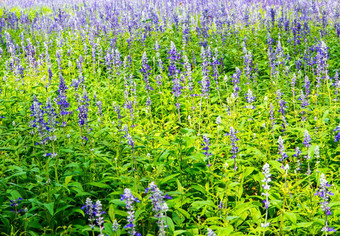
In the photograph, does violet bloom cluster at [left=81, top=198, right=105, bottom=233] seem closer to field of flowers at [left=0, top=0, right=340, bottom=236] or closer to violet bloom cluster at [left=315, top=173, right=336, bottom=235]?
field of flowers at [left=0, top=0, right=340, bottom=236]

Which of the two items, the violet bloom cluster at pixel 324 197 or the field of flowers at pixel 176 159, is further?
the field of flowers at pixel 176 159

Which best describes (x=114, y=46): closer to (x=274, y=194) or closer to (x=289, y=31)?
(x=289, y=31)

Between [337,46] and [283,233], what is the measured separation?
22.6 ft

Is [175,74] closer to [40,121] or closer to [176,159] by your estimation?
[176,159]

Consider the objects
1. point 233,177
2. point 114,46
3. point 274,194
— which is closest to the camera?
point 274,194

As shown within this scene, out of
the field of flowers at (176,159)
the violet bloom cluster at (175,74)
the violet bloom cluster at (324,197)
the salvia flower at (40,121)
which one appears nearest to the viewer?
the violet bloom cluster at (324,197)

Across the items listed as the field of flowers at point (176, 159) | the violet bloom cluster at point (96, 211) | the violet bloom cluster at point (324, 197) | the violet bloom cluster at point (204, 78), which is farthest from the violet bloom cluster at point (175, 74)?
the violet bloom cluster at point (324, 197)

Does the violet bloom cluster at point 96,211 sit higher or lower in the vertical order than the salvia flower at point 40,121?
lower

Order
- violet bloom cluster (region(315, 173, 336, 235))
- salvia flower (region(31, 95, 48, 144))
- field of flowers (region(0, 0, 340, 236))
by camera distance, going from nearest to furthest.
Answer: violet bloom cluster (region(315, 173, 336, 235))
field of flowers (region(0, 0, 340, 236))
salvia flower (region(31, 95, 48, 144))

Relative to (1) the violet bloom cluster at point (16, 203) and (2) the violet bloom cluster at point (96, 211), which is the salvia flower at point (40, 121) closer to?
(1) the violet bloom cluster at point (16, 203)

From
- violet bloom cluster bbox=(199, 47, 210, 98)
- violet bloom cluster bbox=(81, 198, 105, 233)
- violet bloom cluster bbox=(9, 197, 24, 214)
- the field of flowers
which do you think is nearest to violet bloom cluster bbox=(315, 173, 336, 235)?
the field of flowers

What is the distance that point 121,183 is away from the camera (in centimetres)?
332

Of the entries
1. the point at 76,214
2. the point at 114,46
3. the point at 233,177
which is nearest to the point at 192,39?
the point at 114,46

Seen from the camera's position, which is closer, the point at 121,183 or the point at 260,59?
the point at 121,183
